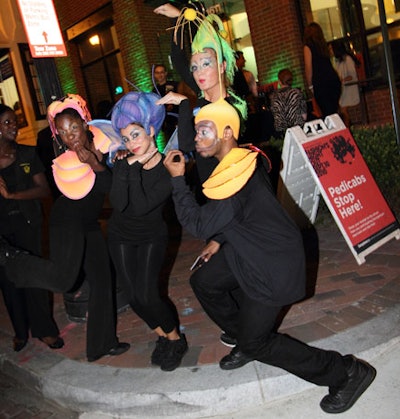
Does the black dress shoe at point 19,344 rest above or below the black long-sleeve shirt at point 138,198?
below

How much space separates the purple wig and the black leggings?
0.81 m

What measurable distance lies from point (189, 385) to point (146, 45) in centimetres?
1125

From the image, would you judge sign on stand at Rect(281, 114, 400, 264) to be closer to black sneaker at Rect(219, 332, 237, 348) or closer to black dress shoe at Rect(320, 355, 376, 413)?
black sneaker at Rect(219, 332, 237, 348)

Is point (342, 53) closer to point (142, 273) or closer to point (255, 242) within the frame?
point (142, 273)

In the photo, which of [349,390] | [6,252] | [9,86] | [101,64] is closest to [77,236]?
[6,252]

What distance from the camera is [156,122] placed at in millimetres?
3029

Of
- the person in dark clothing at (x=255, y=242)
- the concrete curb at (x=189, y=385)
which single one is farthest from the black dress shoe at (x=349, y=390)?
the concrete curb at (x=189, y=385)

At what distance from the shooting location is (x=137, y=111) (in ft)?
9.52

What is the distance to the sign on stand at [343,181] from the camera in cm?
425

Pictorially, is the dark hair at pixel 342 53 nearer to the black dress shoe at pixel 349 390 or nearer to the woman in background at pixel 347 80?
the woman in background at pixel 347 80

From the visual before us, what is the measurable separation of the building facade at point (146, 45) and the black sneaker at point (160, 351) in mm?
2428

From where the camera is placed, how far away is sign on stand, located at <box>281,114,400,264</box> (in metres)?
4.25

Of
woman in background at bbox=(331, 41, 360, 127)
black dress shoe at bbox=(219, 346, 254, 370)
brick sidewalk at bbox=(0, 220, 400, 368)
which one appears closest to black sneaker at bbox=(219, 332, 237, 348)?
brick sidewalk at bbox=(0, 220, 400, 368)

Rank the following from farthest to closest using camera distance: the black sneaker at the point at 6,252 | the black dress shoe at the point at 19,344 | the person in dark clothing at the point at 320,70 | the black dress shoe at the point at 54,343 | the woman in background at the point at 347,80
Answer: the woman in background at the point at 347,80 → the person in dark clothing at the point at 320,70 → the black dress shoe at the point at 19,344 → the black dress shoe at the point at 54,343 → the black sneaker at the point at 6,252
